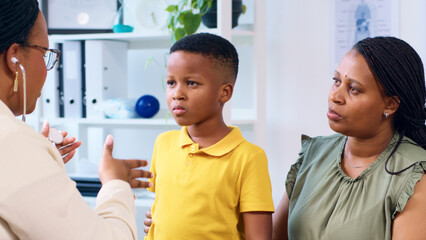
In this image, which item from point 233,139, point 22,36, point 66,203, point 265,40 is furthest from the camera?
point 265,40

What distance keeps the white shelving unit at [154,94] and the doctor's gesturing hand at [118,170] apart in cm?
133

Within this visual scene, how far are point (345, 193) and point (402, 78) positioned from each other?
1.09 ft

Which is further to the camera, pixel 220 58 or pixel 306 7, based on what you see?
pixel 306 7

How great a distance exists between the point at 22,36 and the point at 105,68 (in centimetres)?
178

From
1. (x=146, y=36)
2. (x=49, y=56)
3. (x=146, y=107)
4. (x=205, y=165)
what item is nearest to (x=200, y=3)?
(x=146, y=36)

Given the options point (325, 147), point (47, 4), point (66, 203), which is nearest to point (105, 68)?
point (47, 4)

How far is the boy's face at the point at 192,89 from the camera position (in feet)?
4.49

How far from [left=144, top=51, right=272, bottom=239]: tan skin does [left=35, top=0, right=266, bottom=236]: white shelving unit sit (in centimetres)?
93

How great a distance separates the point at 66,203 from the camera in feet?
2.58

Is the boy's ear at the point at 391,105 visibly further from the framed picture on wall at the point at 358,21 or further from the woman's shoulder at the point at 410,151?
the framed picture on wall at the point at 358,21

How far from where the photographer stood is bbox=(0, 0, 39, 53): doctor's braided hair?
84cm

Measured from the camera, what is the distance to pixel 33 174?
2.49ft

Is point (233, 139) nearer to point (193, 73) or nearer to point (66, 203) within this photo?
point (193, 73)

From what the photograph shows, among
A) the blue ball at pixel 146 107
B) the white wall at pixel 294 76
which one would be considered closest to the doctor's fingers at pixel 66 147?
the blue ball at pixel 146 107
